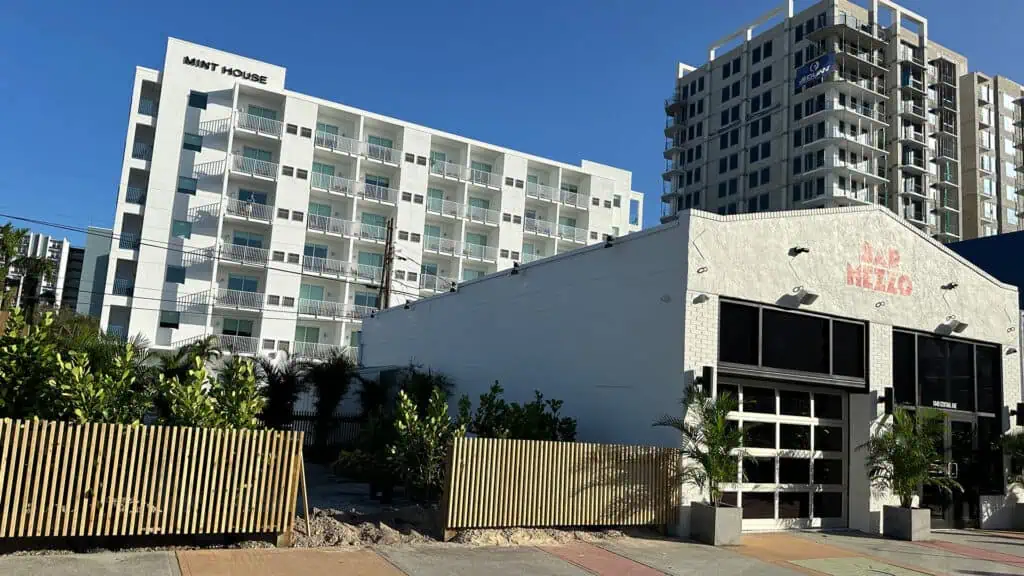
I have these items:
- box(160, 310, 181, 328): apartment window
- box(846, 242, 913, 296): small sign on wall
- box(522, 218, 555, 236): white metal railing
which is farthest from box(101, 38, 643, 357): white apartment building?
box(846, 242, 913, 296): small sign on wall

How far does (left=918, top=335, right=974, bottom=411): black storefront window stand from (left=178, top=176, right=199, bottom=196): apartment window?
44.5 meters

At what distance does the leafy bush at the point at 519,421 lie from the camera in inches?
522

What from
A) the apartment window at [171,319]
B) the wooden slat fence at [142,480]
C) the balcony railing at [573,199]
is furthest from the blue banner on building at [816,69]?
the wooden slat fence at [142,480]

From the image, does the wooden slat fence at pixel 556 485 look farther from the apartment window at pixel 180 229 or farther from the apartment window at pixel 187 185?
the apartment window at pixel 187 185

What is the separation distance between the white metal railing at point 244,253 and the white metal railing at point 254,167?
193 inches

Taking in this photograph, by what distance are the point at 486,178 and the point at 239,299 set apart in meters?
21.0

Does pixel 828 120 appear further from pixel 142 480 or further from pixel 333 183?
pixel 142 480

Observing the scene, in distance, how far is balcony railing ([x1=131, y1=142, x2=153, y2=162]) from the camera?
159 ft

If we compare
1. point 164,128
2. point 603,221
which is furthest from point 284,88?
point 603,221

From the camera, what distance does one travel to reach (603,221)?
208 ft

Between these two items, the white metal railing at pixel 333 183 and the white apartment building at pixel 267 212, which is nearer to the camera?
the white apartment building at pixel 267 212

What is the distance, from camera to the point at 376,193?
5381cm

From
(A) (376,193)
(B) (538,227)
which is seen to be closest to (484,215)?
(B) (538,227)

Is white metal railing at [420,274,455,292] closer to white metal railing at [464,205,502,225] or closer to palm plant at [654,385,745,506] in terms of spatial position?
white metal railing at [464,205,502,225]
